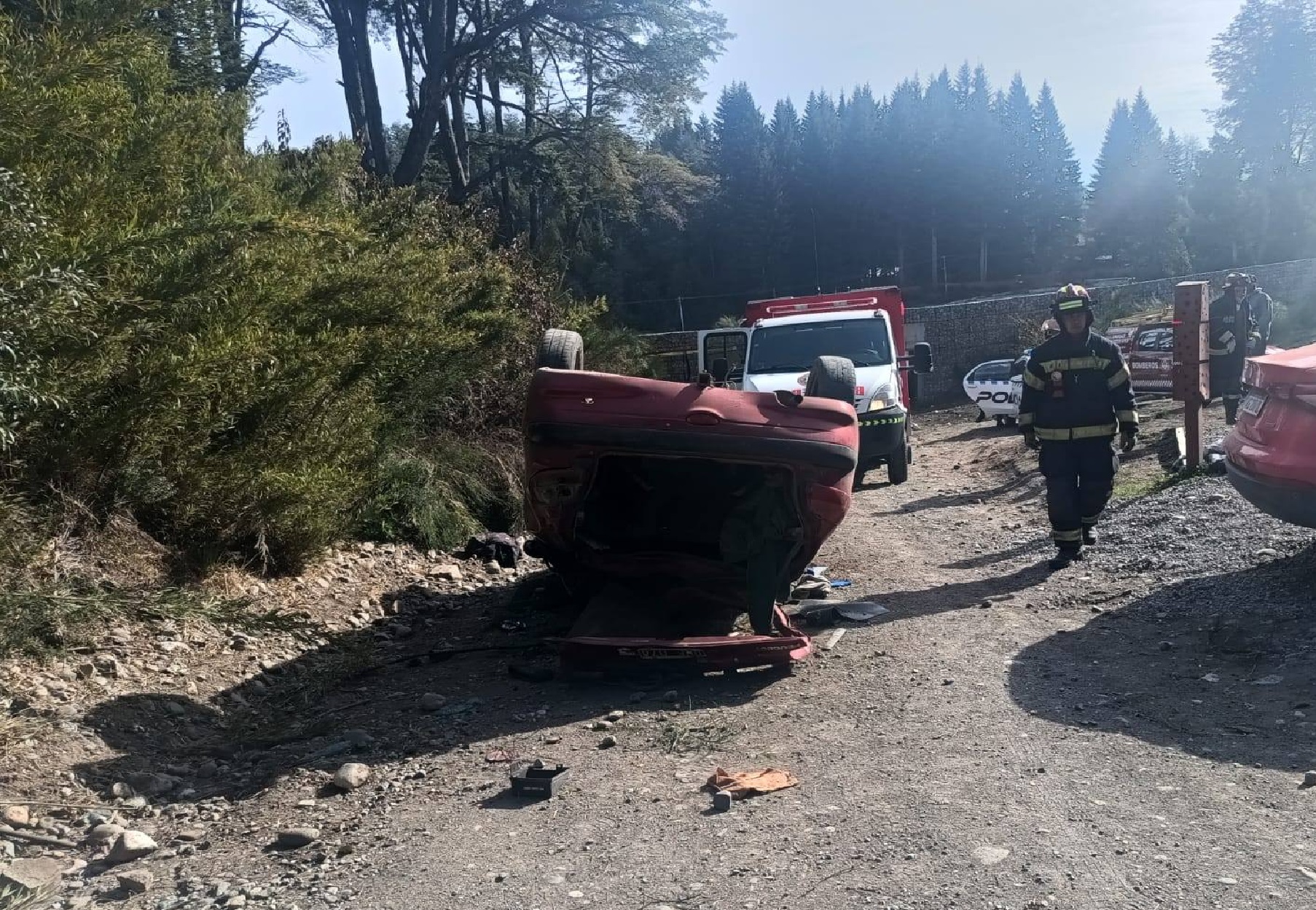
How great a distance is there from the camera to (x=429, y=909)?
10.4 ft

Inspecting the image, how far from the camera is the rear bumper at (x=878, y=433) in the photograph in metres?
12.1

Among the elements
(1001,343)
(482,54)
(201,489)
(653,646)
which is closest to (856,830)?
(653,646)

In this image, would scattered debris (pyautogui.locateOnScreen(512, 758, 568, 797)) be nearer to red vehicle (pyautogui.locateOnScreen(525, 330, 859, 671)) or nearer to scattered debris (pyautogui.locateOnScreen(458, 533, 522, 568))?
red vehicle (pyautogui.locateOnScreen(525, 330, 859, 671))

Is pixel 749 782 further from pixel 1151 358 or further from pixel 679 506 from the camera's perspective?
pixel 1151 358

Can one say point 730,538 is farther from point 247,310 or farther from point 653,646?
point 247,310

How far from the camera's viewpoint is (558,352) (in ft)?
21.7

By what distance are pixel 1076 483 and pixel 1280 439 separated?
78.7 inches

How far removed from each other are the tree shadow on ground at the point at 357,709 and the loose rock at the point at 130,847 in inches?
21.1

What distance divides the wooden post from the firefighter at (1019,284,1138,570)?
252cm

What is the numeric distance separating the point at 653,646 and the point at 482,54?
17.9 metres

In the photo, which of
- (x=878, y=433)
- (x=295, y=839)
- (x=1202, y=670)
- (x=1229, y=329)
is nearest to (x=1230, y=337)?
(x=1229, y=329)

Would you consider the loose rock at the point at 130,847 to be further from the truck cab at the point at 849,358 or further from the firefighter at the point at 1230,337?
the firefighter at the point at 1230,337

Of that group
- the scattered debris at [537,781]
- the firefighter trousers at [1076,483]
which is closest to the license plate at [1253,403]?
the firefighter trousers at [1076,483]

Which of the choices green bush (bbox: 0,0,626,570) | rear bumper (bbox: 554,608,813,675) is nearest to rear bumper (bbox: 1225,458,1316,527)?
rear bumper (bbox: 554,608,813,675)
